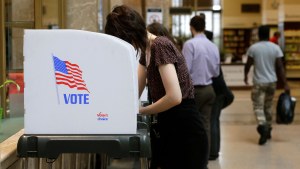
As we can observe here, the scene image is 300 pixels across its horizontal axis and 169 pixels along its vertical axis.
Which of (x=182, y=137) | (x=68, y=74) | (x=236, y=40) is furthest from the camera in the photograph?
(x=236, y=40)

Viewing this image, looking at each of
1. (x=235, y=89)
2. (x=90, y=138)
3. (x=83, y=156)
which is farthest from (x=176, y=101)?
(x=235, y=89)

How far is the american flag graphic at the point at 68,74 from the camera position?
83.7 inches

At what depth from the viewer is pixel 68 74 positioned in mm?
2129

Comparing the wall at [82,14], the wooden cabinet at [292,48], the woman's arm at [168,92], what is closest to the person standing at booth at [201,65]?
the wall at [82,14]

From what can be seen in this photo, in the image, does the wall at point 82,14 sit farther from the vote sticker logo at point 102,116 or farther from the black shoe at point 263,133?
the black shoe at point 263,133

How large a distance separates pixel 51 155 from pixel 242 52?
2297 centimetres

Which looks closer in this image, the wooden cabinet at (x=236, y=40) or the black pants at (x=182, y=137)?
the black pants at (x=182, y=137)

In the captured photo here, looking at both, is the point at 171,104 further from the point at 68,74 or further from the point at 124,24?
the point at 68,74

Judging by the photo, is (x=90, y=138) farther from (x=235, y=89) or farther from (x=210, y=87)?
(x=235, y=89)

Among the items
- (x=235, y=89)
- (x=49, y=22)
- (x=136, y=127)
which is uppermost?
(x=49, y=22)

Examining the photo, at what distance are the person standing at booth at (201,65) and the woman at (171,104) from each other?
2.80m

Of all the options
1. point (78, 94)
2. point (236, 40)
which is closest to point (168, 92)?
point (78, 94)

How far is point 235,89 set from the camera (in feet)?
55.5

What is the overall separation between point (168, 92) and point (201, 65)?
3240 mm
